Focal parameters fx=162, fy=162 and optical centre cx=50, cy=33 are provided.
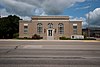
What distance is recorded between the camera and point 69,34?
180 ft

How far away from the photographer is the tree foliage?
2539 inches

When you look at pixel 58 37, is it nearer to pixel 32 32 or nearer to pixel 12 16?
pixel 32 32

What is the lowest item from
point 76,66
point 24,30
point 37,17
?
point 76,66

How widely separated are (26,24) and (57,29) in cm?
1073

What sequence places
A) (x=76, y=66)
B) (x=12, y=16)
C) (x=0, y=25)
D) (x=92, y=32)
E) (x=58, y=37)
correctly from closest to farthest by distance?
1. (x=76, y=66)
2. (x=58, y=37)
3. (x=0, y=25)
4. (x=12, y=16)
5. (x=92, y=32)

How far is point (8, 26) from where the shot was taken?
65.4m

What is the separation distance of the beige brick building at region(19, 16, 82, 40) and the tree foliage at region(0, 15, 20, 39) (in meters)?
12.2

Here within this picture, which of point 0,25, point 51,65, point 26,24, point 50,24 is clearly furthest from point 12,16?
point 51,65

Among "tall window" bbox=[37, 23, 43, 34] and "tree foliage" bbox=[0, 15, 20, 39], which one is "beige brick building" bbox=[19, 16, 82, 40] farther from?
"tree foliage" bbox=[0, 15, 20, 39]

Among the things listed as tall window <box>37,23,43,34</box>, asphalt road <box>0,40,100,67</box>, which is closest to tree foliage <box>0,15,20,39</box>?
tall window <box>37,23,43,34</box>

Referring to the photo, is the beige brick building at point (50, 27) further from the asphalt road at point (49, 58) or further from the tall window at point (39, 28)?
the asphalt road at point (49, 58)

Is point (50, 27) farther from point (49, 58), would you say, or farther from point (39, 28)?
point (49, 58)

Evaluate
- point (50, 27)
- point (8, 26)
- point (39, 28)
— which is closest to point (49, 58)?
point (50, 27)

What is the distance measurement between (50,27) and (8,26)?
1994 centimetres
